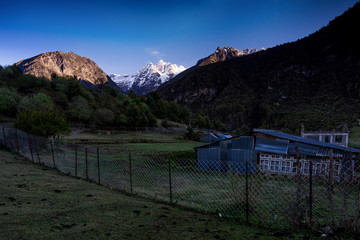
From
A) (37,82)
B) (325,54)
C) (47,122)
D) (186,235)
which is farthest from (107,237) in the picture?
(325,54)

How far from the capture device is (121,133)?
52.3 metres

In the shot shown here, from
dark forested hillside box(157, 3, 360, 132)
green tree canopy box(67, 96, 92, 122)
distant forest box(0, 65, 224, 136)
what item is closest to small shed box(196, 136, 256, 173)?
distant forest box(0, 65, 224, 136)

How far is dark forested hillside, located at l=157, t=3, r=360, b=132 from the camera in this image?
94688 mm

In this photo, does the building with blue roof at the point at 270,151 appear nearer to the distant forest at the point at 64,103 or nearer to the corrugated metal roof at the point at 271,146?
the corrugated metal roof at the point at 271,146

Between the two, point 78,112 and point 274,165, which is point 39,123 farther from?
point 78,112

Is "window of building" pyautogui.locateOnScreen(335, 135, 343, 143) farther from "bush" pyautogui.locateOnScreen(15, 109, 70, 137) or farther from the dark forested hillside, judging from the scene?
"bush" pyautogui.locateOnScreen(15, 109, 70, 137)

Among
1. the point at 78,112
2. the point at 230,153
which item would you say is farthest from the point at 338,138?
the point at 78,112

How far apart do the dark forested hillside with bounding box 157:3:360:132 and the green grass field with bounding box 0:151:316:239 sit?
8929 centimetres

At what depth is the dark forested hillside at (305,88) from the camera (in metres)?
94.7

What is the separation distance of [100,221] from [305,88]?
526 ft

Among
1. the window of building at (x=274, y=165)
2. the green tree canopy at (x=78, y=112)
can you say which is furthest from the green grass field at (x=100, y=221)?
the green tree canopy at (x=78, y=112)

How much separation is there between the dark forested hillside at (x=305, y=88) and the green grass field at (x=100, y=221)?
89295 mm

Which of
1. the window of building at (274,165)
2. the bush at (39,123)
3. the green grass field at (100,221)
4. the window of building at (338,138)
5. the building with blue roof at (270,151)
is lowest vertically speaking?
the window of building at (338,138)

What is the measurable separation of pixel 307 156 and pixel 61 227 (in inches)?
681
